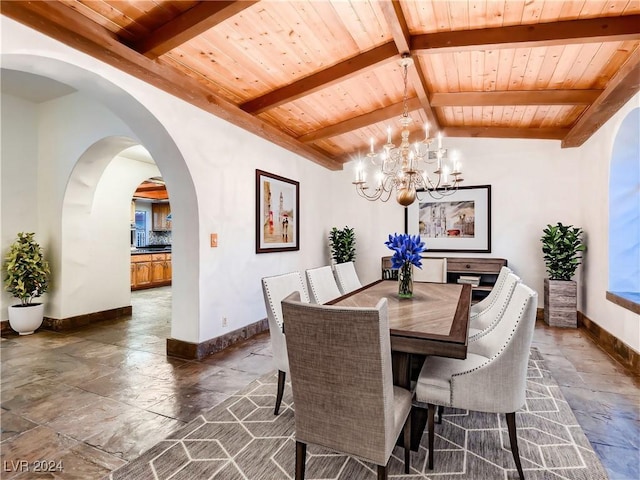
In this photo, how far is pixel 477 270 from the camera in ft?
17.3

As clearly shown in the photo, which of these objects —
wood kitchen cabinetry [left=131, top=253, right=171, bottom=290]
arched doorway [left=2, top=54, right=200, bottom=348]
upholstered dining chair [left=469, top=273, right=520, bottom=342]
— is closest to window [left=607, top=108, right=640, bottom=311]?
upholstered dining chair [left=469, top=273, right=520, bottom=342]

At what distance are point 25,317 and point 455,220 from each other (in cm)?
634

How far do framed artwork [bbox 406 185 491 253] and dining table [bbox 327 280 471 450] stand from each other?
9.14 feet

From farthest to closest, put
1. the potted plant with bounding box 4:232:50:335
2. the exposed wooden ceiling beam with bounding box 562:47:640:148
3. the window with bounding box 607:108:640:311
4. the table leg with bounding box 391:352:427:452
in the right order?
1. the potted plant with bounding box 4:232:50:335
2. the window with bounding box 607:108:640:311
3. the exposed wooden ceiling beam with bounding box 562:47:640:148
4. the table leg with bounding box 391:352:427:452

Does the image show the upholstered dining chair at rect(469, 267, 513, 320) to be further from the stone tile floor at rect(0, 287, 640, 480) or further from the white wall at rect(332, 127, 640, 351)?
the white wall at rect(332, 127, 640, 351)

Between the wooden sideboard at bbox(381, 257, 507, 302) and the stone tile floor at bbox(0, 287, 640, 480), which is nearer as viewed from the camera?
the stone tile floor at bbox(0, 287, 640, 480)

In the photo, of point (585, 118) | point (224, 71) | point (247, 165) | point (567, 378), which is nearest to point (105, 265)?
point (247, 165)

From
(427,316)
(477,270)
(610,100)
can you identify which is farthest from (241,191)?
(610,100)

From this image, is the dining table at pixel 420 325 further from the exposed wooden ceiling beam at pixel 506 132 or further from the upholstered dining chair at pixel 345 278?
the exposed wooden ceiling beam at pixel 506 132

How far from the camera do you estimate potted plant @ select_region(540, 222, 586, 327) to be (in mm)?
4570

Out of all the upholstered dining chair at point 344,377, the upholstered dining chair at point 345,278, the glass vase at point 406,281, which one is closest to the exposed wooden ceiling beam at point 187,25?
the upholstered dining chair at point 344,377

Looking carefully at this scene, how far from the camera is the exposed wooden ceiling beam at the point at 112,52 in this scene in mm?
2078

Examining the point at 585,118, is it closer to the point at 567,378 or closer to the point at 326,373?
the point at 567,378

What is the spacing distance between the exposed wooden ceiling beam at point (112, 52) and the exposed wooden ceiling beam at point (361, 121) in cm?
121
